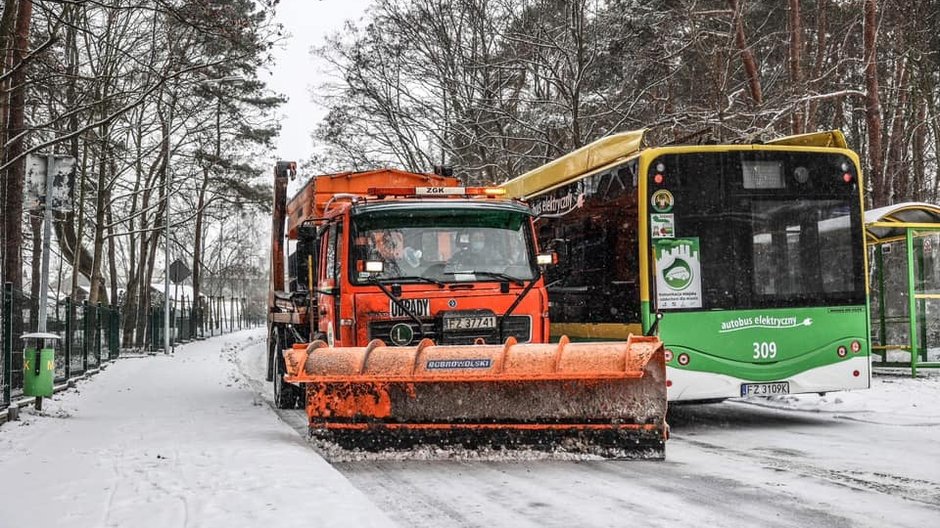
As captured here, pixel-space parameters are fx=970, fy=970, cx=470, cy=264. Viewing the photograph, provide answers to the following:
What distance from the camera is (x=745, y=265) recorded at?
1077 cm

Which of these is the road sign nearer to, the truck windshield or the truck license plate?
the truck windshield

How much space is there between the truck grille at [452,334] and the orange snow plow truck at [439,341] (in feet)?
0.04

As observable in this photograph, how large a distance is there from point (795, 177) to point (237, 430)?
682cm

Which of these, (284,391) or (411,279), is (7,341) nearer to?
(284,391)

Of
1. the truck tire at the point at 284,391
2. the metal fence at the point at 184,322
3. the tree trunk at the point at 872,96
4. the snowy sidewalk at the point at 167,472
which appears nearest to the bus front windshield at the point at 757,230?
the snowy sidewalk at the point at 167,472

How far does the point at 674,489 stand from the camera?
7.15 meters

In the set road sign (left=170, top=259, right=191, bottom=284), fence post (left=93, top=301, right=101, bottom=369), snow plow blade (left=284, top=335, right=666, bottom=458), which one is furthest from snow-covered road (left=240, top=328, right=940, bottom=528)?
road sign (left=170, top=259, right=191, bottom=284)

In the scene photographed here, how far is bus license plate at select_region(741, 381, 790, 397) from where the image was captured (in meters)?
10.6

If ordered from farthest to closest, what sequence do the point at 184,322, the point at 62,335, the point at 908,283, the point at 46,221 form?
the point at 184,322
the point at 62,335
the point at 908,283
the point at 46,221

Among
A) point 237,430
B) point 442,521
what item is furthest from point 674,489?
point 237,430

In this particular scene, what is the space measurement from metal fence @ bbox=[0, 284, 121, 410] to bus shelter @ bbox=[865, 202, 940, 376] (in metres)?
12.5

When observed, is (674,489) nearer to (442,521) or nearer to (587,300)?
(442,521)

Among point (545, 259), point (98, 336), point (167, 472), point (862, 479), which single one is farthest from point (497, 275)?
point (98, 336)

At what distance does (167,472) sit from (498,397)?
2795mm
